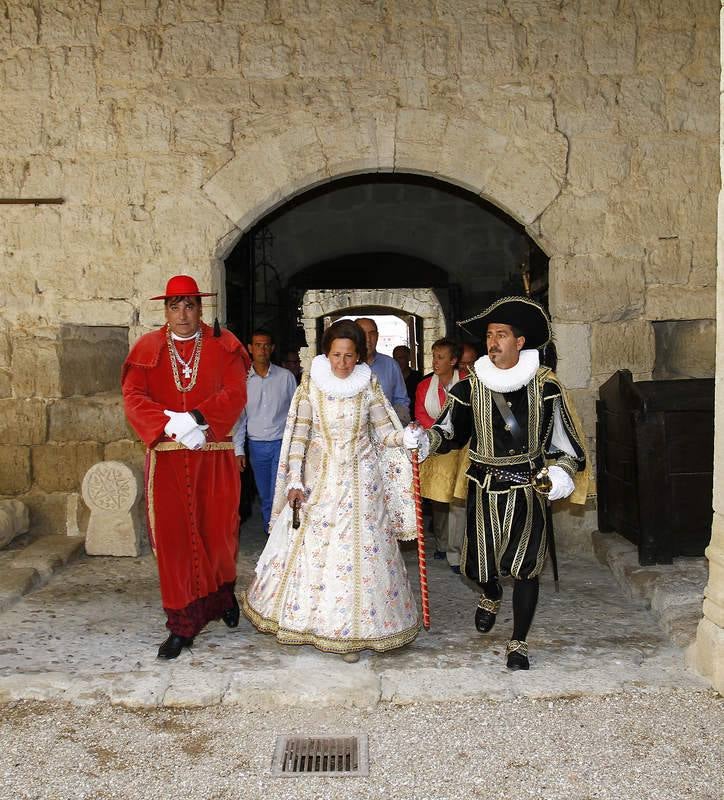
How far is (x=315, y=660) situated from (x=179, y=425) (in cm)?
117

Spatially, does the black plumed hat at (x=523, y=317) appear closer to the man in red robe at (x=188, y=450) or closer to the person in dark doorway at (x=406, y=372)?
the man in red robe at (x=188, y=450)

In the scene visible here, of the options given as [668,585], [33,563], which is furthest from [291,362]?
[668,585]

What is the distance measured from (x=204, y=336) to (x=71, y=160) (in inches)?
96.1

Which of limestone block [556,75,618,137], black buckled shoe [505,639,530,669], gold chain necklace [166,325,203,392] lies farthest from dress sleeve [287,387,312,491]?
limestone block [556,75,618,137]

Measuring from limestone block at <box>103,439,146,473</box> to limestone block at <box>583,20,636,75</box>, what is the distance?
399 centimetres

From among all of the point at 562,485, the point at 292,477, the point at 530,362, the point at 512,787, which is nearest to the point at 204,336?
the point at 292,477

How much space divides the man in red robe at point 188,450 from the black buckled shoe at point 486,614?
1189 millimetres

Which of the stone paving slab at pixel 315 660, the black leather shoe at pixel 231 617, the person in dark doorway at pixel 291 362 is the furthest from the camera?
the person in dark doorway at pixel 291 362

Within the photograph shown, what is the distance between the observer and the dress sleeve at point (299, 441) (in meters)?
3.74

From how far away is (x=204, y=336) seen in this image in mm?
3988

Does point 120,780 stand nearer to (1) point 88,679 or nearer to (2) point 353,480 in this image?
(1) point 88,679

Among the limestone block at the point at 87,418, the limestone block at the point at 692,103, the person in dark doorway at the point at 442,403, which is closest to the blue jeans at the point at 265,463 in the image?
the limestone block at the point at 87,418

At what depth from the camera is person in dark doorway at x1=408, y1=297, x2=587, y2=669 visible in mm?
3559

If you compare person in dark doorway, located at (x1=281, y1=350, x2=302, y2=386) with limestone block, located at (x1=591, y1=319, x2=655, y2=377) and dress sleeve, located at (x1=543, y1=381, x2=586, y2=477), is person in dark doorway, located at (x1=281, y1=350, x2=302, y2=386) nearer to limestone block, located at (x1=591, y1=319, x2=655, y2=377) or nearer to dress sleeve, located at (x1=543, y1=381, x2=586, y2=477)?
limestone block, located at (x1=591, y1=319, x2=655, y2=377)
